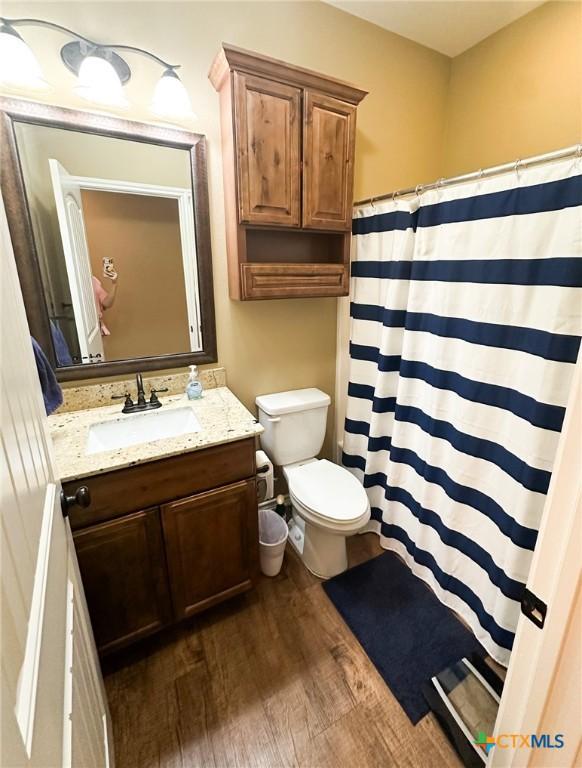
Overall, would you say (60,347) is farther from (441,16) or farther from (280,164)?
(441,16)

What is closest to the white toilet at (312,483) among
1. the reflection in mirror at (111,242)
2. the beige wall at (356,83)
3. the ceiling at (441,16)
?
the beige wall at (356,83)

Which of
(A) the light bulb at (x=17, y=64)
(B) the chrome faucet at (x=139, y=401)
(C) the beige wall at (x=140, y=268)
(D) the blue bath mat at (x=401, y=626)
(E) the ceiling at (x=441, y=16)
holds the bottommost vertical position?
(D) the blue bath mat at (x=401, y=626)

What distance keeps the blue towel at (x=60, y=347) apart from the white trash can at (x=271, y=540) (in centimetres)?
116

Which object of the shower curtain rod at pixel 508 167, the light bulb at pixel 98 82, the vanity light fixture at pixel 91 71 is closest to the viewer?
the shower curtain rod at pixel 508 167

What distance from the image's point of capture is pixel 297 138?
149cm

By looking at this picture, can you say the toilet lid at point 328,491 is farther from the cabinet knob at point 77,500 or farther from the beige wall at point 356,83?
the cabinet knob at point 77,500

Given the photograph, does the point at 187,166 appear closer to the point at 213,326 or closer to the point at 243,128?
the point at 243,128

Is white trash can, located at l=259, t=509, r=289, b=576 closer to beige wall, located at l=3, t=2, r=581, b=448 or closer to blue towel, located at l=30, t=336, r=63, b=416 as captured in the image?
beige wall, located at l=3, t=2, r=581, b=448

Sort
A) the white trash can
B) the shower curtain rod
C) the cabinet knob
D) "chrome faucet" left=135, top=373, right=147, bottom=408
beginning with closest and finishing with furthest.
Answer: the cabinet knob, the shower curtain rod, "chrome faucet" left=135, top=373, right=147, bottom=408, the white trash can

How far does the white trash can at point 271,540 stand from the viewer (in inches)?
67.1

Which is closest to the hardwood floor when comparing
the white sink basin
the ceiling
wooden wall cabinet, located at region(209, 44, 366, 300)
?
the white sink basin

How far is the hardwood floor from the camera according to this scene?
1132 mm

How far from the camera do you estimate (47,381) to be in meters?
1.27

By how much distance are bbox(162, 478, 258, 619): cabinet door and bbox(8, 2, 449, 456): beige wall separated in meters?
0.66
